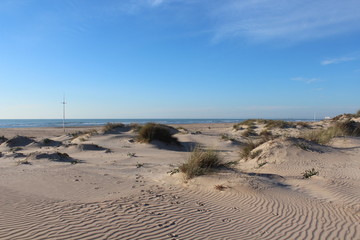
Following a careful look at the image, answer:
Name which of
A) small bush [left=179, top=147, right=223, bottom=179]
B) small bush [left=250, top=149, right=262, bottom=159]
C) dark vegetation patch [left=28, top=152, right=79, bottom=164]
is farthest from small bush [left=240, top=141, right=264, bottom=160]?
dark vegetation patch [left=28, top=152, right=79, bottom=164]

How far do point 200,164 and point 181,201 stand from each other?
7.20 feet

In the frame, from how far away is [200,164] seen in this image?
780 cm

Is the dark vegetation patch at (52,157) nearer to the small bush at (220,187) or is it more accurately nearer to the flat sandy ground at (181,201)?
the flat sandy ground at (181,201)

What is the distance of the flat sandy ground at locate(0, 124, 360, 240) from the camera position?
4.28 meters

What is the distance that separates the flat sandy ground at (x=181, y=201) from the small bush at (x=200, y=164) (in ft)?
0.73

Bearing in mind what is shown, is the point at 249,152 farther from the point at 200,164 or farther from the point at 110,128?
the point at 110,128

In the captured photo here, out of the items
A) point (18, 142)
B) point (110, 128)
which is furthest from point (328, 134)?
point (18, 142)

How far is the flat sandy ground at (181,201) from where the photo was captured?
14.0 ft

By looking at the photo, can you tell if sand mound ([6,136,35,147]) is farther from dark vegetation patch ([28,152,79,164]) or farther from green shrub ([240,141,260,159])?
green shrub ([240,141,260,159])

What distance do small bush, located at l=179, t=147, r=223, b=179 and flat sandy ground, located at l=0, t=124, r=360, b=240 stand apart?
223mm

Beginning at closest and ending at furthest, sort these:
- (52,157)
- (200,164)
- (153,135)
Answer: (200,164)
(52,157)
(153,135)

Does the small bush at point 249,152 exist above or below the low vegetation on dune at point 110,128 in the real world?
below

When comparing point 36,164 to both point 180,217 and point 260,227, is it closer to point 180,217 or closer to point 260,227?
point 180,217

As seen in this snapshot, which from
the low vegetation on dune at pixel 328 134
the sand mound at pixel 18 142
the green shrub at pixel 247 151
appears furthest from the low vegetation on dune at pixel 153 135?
the low vegetation on dune at pixel 328 134
